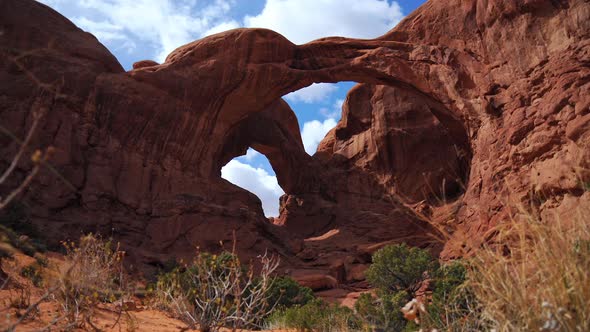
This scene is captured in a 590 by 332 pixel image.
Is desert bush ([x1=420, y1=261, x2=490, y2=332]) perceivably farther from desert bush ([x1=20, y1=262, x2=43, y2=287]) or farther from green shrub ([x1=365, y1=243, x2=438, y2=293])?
desert bush ([x1=20, y1=262, x2=43, y2=287])

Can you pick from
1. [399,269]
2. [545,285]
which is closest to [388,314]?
[399,269]

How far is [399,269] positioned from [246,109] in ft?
39.3

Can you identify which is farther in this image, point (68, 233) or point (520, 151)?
point (68, 233)

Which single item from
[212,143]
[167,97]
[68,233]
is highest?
[167,97]

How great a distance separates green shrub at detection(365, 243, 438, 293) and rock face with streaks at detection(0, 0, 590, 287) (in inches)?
147

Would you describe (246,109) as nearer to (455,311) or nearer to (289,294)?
(289,294)

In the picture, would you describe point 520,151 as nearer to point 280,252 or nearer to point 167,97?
point 280,252

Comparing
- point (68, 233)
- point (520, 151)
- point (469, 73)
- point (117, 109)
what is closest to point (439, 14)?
point (469, 73)

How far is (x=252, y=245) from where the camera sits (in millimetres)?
20016

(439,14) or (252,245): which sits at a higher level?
(439,14)

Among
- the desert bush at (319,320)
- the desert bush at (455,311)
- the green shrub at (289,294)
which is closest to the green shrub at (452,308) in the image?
the desert bush at (455,311)

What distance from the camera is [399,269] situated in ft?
38.7

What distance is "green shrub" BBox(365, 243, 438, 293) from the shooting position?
11508 mm

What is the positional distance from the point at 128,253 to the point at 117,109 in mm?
5894
